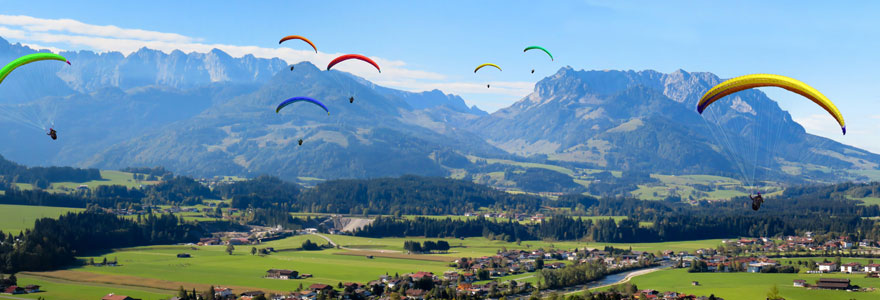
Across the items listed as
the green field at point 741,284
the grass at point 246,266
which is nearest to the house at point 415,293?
the grass at point 246,266

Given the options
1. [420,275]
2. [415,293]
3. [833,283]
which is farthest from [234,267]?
[833,283]

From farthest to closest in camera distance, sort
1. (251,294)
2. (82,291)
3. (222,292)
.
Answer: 1. (82,291)
2. (222,292)
3. (251,294)

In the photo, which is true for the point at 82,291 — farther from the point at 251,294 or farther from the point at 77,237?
the point at 77,237

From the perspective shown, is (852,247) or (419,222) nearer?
(852,247)

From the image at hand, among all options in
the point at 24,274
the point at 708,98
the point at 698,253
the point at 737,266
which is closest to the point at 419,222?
the point at 698,253

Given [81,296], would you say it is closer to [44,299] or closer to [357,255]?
[44,299]
